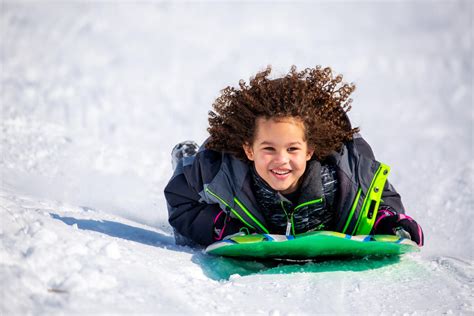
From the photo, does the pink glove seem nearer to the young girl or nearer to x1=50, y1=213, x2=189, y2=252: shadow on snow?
the young girl

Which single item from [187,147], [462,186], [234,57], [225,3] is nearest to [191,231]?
[187,147]

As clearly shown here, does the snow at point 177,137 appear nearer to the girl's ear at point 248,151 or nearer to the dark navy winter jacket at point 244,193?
the dark navy winter jacket at point 244,193

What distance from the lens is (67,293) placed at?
1.86 metres

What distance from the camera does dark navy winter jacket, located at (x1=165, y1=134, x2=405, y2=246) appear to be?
2959 millimetres

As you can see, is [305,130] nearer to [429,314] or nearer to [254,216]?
[254,216]

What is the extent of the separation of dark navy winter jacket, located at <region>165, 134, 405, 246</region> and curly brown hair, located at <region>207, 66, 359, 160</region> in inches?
2.9

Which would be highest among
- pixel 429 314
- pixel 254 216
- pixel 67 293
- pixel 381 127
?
pixel 381 127

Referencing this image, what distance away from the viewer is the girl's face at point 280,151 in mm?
2855

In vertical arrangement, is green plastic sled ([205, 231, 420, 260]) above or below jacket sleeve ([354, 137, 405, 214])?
below

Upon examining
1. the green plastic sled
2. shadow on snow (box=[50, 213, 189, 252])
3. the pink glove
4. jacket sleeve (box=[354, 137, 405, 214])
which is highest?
jacket sleeve (box=[354, 137, 405, 214])

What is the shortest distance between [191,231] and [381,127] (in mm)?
3892

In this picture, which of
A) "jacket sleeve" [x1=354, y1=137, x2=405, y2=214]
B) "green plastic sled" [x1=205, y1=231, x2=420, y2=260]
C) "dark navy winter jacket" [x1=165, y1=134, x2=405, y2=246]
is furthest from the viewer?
"jacket sleeve" [x1=354, y1=137, x2=405, y2=214]

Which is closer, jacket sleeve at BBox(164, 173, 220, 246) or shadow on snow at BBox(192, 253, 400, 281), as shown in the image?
shadow on snow at BBox(192, 253, 400, 281)

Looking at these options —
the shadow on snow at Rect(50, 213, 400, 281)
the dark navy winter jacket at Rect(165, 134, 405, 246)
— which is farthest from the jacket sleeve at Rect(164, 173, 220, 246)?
the shadow on snow at Rect(50, 213, 400, 281)
